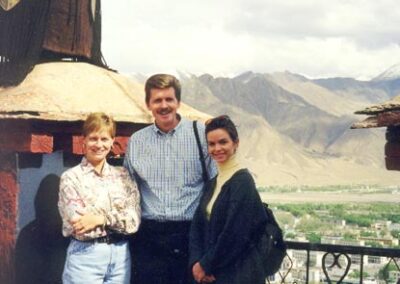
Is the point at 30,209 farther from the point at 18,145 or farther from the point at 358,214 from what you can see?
the point at 358,214

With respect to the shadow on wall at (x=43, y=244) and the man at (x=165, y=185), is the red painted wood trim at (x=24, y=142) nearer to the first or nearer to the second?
the shadow on wall at (x=43, y=244)

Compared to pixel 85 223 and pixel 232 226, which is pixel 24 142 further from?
pixel 232 226

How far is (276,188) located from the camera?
126438 millimetres

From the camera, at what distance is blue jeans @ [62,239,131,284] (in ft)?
10.4

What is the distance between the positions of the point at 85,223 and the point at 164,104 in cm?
80

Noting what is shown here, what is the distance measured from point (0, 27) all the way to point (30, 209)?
5.52ft

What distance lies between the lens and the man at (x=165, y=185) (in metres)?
3.29

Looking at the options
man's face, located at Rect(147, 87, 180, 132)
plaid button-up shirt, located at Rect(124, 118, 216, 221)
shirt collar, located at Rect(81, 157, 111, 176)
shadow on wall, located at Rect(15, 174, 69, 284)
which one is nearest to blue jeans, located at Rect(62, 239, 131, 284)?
plaid button-up shirt, located at Rect(124, 118, 216, 221)

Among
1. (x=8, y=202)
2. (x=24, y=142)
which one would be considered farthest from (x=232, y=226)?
(x=8, y=202)

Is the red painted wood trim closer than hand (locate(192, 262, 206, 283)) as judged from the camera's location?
No

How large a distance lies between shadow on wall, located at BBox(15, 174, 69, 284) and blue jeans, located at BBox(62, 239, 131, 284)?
99cm

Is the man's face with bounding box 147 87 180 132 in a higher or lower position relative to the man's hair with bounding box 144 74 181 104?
lower

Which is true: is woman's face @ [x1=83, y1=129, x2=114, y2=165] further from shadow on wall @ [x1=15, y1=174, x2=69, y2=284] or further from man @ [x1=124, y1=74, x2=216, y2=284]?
shadow on wall @ [x1=15, y1=174, x2=69, y2=284]

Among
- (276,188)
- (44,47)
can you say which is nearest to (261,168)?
(276,188)
